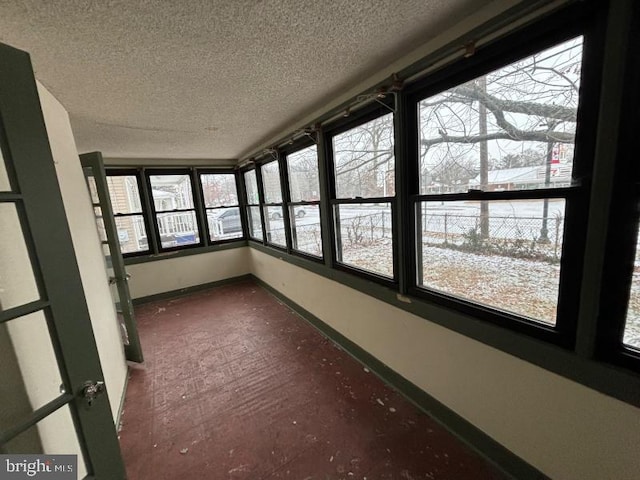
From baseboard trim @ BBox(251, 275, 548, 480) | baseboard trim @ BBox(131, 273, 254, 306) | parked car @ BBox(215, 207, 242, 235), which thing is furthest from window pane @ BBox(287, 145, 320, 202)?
baseboard trim @ BBox(131, 273, 254, 306)

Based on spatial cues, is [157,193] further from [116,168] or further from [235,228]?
[235,228]

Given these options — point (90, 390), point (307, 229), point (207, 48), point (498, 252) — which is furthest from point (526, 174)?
point (307, 229)

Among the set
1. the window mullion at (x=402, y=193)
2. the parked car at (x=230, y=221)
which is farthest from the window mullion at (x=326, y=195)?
the parked car at (x=230, y=221)

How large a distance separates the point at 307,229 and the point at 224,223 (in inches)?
94.6

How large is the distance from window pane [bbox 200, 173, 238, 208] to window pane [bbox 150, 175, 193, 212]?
10.2 inches

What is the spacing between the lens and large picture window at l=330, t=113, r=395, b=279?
1.88 meters

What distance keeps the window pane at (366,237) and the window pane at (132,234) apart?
3488 millimetres

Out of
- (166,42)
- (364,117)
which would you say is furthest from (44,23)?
(364,117)

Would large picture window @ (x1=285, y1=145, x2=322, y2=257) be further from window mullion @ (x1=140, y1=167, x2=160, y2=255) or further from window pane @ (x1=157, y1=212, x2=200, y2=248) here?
window mullion @ (x1=140, y1=167, x2=160, y2=255)

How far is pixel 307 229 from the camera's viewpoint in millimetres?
3062

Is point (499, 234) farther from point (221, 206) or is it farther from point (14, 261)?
point (221, 206)

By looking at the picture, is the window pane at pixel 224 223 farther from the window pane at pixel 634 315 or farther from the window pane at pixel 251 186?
the window pane at pixel 634 315

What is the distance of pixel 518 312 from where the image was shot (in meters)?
1.27

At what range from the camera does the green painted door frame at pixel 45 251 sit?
2.59ft
